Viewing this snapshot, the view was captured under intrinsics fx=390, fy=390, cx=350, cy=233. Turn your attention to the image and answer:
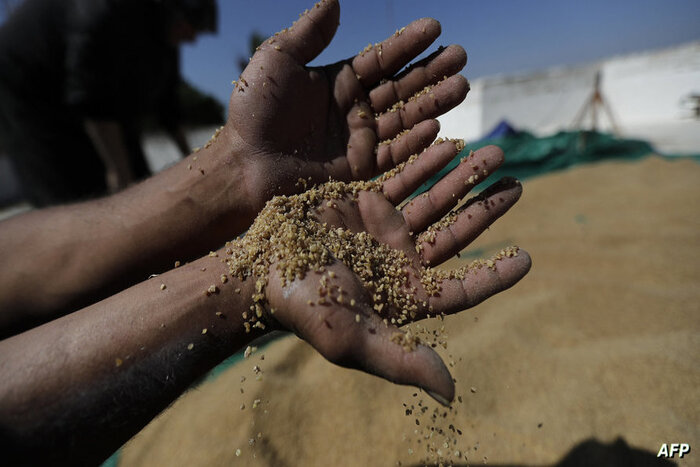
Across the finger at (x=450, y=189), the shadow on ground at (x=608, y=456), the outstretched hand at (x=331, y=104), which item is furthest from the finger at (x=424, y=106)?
the shadow on ground at (x=608, y=456)

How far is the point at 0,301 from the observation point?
1.40 meters

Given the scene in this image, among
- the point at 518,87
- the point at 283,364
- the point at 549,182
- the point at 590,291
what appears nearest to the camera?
the point at 283,364

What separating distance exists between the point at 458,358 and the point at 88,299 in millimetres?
1581

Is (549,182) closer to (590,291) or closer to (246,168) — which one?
(590,291)

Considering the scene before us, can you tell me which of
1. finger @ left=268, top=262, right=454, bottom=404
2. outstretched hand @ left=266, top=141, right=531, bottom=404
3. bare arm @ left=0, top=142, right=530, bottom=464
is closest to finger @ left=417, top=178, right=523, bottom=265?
outstretched hand @ left=266, top=141, right=531, bottom=404

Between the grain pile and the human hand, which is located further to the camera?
the grain pile

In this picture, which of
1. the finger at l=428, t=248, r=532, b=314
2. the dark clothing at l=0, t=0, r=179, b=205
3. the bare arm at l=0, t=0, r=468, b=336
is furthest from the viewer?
the dark clothing at l=0, t=0, r=179, b=205

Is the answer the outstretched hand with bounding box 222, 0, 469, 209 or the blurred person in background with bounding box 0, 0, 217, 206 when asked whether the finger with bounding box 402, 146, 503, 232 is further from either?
the blurred person in background with bounding box 0, 0, 217, 206

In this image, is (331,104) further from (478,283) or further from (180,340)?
(180,340)

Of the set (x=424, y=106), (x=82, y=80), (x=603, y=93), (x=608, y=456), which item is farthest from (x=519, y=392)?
(x=603, y=93)

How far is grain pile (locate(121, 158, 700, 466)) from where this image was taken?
4.82 ft

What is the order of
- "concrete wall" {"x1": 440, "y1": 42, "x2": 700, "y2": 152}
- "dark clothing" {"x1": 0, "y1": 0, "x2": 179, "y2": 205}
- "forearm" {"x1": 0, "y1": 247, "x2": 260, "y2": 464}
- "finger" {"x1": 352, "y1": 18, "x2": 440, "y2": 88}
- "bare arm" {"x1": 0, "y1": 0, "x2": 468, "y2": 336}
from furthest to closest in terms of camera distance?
"concrete wall" {"x1": 440, "y1": 42, "x2": 700, "y2": 152} < "dark clothing" {"x1": 0, "y1": 0, "x2": 179, "y2": 205} < "finger" {"x1": 352, "y1": 18, "x2": 440, "y2": 88} < "bare arm" {"x1": 0, "y1": 0, "x2": 468, "y2": 336} < "forearm" {"x1": 0, "y1": 247, "x2": 260, "y2": 464}

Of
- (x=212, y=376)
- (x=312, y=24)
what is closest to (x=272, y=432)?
(x=212, y=376)

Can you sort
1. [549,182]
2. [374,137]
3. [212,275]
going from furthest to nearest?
[549,182] → [374,137] → [212,275]
